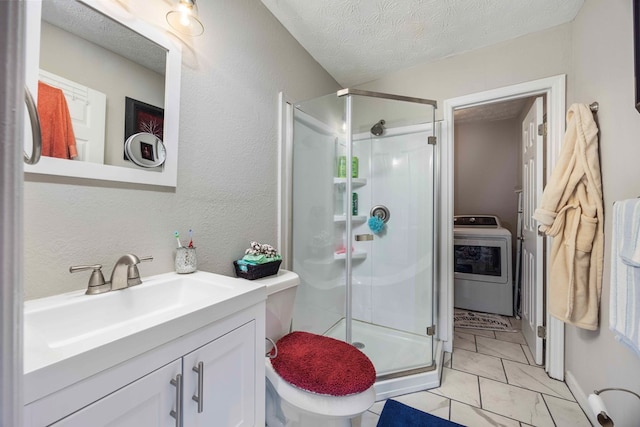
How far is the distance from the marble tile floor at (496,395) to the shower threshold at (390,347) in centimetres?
14

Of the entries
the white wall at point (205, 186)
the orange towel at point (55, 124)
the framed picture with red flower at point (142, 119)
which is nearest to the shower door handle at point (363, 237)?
the white wall at point (205, 186)

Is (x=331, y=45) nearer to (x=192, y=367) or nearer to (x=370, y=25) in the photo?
(x=370, y=25)

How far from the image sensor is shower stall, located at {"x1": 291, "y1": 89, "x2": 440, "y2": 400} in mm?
1933

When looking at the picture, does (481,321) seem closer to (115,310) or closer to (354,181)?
(354,181)

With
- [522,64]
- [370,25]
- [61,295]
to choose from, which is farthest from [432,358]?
[370,25]

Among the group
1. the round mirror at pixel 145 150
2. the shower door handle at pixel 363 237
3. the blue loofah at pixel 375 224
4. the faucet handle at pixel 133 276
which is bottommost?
the faucet handle at pixel 133 276

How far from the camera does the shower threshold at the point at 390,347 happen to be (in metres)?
1.76

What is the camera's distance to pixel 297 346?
1.26 metres

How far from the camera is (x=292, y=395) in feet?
3.51

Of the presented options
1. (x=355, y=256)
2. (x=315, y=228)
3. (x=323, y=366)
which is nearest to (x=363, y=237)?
(x=355, y=256)

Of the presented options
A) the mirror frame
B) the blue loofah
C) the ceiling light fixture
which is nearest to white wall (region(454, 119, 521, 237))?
the blue loofah

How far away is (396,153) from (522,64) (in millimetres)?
1048

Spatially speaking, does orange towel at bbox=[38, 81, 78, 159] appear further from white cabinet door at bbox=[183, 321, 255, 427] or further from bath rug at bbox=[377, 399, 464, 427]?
bath rug at bbox=[377, 399, 464, 427]

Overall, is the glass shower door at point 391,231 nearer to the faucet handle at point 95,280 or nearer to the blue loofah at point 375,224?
the blue loofah at point 375,224
